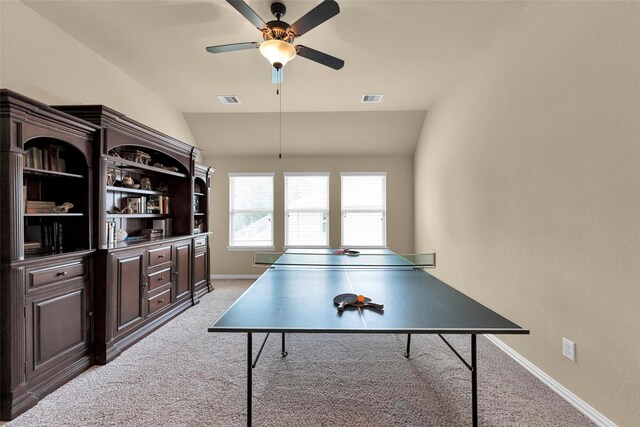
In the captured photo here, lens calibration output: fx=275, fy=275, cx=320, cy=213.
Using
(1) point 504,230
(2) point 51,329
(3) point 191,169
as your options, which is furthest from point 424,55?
(2) point 51,329

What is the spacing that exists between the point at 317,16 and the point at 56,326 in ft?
9.91

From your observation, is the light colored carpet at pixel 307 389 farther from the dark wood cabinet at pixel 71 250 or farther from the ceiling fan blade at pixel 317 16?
the ceiling fan blade at pixel 317 16

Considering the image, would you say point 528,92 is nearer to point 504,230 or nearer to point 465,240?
point 504,230

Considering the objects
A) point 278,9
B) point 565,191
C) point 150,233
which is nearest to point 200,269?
point 150,233

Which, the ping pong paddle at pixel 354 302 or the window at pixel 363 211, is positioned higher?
the window at pixel 363 211

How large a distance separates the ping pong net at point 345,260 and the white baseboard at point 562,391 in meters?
1.07

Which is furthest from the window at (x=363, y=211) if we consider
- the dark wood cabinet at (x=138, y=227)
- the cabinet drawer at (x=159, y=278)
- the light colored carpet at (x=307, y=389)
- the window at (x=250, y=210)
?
the cabinet drawer at (x=159, y=278)

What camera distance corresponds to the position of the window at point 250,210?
5.62m

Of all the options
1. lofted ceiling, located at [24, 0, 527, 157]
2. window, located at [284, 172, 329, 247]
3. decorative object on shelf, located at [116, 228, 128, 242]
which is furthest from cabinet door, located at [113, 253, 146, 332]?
window, located at [284, 172, 329, 247]

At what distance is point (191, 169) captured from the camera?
405cm

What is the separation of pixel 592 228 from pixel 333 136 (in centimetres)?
395

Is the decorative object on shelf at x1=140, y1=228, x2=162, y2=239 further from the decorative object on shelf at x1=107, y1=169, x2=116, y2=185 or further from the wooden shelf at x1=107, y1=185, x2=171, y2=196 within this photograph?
the decorative object on shelf at x1=107, y1=169, x2=116, y2=185

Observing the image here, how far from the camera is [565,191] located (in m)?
1.98

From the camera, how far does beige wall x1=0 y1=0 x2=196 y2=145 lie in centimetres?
223
